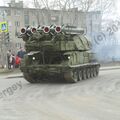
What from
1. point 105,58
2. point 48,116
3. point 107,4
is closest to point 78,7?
point 107,4

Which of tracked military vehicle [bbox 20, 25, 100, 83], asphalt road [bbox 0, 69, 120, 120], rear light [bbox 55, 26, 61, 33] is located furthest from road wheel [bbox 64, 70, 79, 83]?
rear light [bbox 55, 26, 61, 33]

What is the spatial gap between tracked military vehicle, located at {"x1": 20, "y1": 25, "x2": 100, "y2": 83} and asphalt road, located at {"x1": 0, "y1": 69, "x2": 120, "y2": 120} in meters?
2.18

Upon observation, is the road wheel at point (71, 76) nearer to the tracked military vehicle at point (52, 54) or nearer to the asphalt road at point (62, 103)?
the tracked military vehicle at point (52, 54)

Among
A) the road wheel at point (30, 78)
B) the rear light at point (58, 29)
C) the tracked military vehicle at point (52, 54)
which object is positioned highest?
the rear light at point (58, 29)

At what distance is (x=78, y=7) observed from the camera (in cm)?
4900

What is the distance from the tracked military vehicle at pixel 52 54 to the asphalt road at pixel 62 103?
2.18 meters

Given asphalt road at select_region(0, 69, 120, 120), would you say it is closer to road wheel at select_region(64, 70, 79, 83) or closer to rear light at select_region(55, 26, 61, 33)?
road wheel at select_region(64, 70, 79, 83)

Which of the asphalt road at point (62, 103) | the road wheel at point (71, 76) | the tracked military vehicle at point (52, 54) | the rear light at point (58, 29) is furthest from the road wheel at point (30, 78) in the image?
the asphalt road at point (62, 103)

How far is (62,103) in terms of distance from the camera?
1313 cm

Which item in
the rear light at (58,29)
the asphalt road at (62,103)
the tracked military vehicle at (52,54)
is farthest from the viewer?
the tracked military vehicle at (52,54)

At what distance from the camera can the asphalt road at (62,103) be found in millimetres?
10852

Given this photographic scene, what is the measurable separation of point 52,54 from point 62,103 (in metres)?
7.92

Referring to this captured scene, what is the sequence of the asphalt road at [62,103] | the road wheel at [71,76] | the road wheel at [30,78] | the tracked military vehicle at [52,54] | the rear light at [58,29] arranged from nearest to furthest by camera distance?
the asphalt road at [62,103], the rear light at [58,29], the road wheel at [71,76], the tracked military vehicle at [52,54], the road wheel at [30,78]

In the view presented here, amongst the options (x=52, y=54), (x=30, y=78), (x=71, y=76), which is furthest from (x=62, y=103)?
(x=30, y=78)
